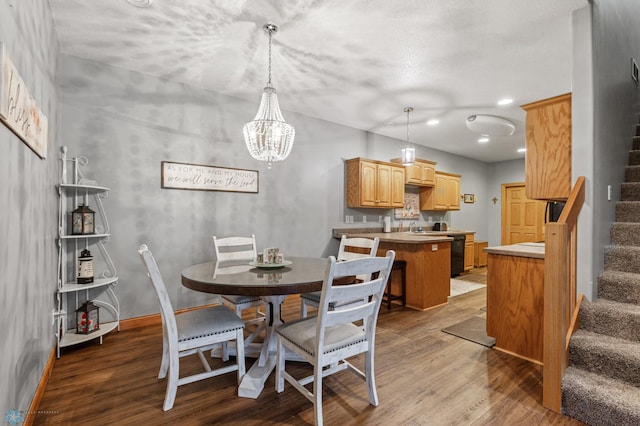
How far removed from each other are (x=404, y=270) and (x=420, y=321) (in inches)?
27.3

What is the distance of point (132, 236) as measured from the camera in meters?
3.17

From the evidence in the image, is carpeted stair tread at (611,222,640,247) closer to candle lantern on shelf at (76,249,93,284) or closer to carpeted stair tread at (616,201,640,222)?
carpeted stair tread at (616,201,640,222)

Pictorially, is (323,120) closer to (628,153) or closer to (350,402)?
(628,153)

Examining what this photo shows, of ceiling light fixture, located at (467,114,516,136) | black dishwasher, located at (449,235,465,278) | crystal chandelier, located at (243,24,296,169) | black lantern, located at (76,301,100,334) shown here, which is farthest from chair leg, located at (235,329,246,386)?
black dishwasher, located at (449,235,465,278)

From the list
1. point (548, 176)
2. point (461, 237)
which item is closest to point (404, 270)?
point (548, 176)

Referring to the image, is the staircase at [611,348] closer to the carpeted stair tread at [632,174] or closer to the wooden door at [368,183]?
the carpeted stair tread at [632,174]

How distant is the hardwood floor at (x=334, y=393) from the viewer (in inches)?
69.9

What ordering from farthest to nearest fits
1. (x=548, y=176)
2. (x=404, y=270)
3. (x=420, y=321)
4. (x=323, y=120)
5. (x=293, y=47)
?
(x=323, y=120) < (x=404, y=270) < (x=420, y=321) < (x=293, y=47) < (x=548, y=176)

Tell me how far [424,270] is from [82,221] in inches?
140

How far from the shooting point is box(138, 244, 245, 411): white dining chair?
174 centimetres

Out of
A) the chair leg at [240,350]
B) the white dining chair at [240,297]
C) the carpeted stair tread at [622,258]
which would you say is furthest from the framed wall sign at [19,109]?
the carpeted stair tread at [622,258]

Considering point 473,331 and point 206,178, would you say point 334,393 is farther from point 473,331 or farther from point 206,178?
point 206,178

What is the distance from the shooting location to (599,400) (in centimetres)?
168

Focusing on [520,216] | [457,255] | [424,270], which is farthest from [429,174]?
[520,216]
